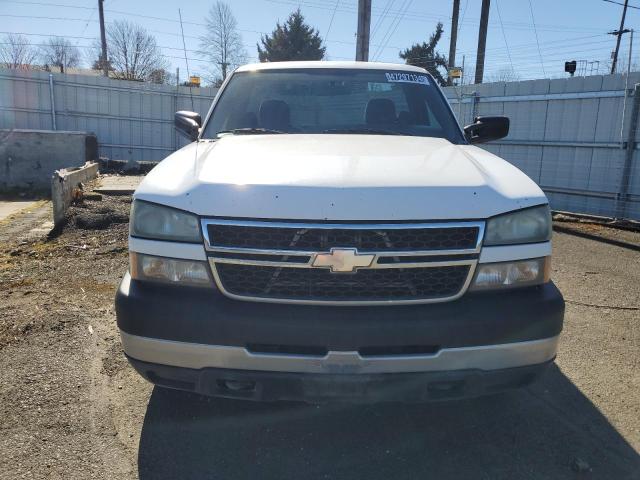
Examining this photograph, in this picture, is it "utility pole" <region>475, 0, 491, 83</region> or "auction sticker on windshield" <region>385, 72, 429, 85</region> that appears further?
"utility pole" <region>475, 0, 491, 83</region>

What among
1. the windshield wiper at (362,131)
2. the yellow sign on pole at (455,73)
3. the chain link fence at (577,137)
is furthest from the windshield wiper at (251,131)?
the yellow sign on pole at (455,73)

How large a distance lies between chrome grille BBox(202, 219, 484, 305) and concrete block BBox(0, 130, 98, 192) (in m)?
12.7

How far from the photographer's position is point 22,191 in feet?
42.4

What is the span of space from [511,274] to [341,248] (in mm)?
804

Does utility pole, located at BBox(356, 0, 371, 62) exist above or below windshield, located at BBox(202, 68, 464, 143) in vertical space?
→ above

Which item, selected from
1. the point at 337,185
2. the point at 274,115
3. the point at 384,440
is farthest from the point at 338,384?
the point at 274,115

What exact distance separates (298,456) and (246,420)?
0.41 m

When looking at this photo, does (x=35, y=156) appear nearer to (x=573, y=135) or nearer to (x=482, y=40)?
(x=573, y=135)

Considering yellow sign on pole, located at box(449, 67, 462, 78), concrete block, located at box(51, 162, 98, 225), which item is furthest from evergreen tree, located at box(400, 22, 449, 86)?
concrete block, located at box(51, 162, 98, 225)

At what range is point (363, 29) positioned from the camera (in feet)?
41.0

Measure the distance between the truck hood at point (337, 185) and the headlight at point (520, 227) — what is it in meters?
0.04

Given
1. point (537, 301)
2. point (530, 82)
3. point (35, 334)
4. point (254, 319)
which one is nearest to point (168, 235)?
point (254, 319)

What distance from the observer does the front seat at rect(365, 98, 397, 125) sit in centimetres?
Result: 391

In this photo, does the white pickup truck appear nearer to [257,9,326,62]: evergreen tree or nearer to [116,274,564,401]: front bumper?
[116,274,564,401]: front bumper
